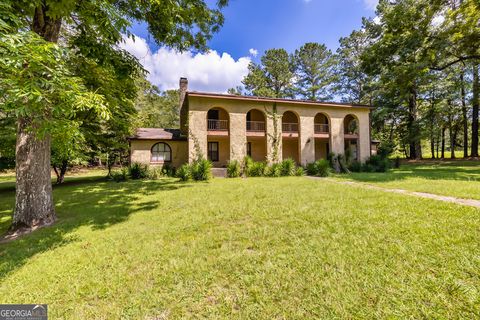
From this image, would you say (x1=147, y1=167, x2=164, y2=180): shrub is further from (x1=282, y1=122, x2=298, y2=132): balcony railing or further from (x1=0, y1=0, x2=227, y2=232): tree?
(x1=282, y1=122, x2=298, y2=132): balcony railing

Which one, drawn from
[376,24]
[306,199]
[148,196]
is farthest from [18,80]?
[376,24]

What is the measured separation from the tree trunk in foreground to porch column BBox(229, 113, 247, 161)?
10.9 metres

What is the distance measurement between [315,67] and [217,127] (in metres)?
22.0

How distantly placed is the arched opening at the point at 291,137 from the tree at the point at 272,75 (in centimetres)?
1182

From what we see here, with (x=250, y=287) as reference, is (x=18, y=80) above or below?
above

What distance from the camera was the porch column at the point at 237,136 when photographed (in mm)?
15305

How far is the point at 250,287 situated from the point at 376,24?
1310 inches

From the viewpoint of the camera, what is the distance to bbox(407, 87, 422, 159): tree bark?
24.2m

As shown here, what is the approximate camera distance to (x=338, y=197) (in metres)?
6.76

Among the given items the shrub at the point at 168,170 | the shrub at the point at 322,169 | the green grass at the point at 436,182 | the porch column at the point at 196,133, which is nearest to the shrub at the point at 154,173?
the shrub at the point at 168,170

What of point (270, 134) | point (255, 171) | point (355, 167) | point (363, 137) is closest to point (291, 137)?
point (270, 134)

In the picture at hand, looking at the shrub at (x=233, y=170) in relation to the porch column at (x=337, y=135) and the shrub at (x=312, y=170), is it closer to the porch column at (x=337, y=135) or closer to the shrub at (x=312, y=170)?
the shrub at (x=312, y=170)

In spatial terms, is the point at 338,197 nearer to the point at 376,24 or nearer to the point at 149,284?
the point at 149,284

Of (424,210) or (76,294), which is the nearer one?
(76,294)
